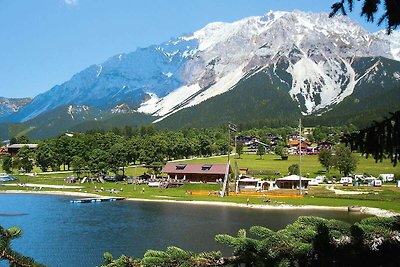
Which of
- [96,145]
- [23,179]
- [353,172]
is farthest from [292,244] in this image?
[96,145]

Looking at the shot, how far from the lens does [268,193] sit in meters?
76.9

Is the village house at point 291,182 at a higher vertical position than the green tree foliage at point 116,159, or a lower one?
lower

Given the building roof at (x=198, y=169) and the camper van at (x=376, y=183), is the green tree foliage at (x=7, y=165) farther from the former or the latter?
the camper van at (x=376, y=183)

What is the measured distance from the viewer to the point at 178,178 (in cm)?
9212

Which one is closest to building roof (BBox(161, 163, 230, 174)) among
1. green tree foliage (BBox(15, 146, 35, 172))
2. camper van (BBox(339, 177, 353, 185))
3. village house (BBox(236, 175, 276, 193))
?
village house (BBox(236, 175, 276, 193))

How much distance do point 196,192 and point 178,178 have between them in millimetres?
10761

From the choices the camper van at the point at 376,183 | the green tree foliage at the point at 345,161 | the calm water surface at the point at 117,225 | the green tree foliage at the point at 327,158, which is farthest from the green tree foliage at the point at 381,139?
the green tree foliage at the point at 327,158

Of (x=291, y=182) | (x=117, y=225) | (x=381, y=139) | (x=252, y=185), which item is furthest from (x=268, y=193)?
(x=381, y=139)

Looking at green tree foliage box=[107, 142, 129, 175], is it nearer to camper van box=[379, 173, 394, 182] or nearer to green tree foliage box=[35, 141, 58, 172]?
green tree foliage box=[35, 141, 58, 172]

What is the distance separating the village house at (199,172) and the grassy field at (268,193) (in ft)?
14.7

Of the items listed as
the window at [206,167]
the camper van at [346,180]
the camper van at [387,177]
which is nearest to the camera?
the camper van at [346,180]

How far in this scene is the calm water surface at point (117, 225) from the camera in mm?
35281

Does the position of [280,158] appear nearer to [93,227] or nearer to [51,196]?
[51,196]

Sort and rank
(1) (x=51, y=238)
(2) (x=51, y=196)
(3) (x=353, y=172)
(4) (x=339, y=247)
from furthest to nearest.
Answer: (3) (x=353, y=172), (2) (x=51, y=196), (1) (x=51, y=238), (4) (x=339, y=247)
